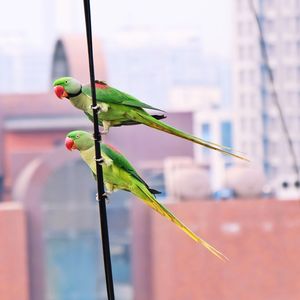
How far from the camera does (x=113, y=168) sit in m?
0.95

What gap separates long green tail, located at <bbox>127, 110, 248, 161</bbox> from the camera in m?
0.89

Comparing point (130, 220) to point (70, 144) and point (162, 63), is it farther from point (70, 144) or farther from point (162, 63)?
point (162, 63)

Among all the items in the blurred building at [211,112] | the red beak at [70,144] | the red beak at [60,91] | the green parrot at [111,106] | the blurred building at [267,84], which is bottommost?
the blurred building at [211,112]

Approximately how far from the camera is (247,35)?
74.4 feet

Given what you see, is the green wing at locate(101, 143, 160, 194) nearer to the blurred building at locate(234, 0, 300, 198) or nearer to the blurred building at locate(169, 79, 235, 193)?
the blurred building at locate(169, 79, 235, 193)

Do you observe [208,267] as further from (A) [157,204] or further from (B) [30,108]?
(A) [157,204]

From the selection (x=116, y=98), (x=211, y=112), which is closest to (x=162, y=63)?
(x=211, y=112)

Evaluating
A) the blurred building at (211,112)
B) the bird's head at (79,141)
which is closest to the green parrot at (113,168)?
the bird's head at (79,141)

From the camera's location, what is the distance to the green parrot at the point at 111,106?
0.91 m

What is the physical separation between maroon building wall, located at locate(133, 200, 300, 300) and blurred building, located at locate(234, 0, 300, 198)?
1095 centimetres

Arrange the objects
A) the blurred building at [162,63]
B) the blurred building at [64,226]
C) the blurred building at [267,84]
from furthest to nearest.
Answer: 1. the blurred building at [162,63]
2. the blurred building at [267,84]
3. the blurred building at [64,226]

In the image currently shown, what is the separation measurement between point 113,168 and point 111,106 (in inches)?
2.0

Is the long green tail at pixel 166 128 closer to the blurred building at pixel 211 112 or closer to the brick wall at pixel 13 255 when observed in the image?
the brick wall at pixel 13 255

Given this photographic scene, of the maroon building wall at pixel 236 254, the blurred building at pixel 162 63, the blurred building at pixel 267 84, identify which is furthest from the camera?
the blurred building at pixel 162 63
